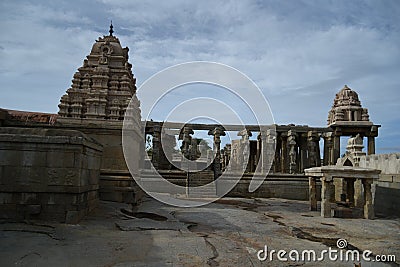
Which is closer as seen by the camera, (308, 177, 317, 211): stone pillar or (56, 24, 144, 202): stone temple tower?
(308, 177, 317, 211): stone pillar

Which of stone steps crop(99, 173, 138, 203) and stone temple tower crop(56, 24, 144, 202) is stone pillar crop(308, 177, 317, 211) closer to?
stone steps crop(99, 173, 138, 203)

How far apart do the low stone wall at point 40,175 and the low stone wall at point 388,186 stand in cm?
897

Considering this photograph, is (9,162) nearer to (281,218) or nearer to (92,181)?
(92,181)

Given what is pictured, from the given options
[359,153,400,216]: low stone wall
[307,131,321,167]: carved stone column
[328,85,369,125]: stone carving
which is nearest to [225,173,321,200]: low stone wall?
[359,153,400,216]: low stone wall

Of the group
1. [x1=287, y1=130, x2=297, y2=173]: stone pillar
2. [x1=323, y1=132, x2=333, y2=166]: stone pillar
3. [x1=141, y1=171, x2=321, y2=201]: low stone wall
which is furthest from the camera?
[x1=323, y1=132, x2=333, y2=166]: stone pillar

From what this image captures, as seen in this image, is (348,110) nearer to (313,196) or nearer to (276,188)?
(276,188)

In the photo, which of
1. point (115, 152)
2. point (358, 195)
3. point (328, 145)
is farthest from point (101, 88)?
point (328, 145)

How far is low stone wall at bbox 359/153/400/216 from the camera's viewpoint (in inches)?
404

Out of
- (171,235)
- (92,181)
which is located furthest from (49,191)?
(171,235)

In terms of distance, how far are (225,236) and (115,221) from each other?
230cm

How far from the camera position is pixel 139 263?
407 cm

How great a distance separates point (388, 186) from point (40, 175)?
9913 millimetres

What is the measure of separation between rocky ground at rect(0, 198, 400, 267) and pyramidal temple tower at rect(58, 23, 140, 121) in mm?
10039

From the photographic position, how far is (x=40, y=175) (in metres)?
6.14
